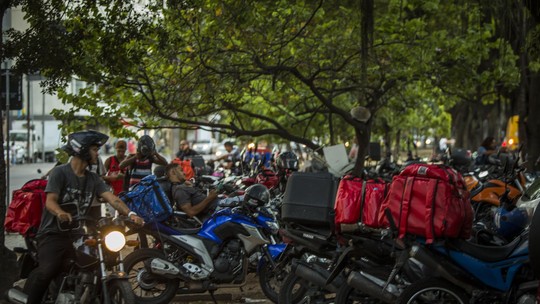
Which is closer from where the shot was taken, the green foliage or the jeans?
the jeans

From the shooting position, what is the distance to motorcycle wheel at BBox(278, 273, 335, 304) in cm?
786

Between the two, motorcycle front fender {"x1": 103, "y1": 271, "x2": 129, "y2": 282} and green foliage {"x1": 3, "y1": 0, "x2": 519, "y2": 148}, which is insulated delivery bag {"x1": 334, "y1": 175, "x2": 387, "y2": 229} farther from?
green foliage {"x1": 3, "y1": 0, "x2": 519, "y2": 148}

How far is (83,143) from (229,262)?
239 cm

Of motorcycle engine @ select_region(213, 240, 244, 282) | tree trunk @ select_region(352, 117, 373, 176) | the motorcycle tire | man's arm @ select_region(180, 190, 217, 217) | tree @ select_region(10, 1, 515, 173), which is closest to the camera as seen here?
the motorcycle tire

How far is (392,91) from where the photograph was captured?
17.4 m

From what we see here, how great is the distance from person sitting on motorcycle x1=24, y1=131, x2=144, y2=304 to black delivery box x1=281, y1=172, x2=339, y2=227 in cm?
132

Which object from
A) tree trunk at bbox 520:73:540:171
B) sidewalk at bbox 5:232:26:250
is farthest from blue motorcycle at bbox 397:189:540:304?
tree trunk at bbox 520:73:540:171

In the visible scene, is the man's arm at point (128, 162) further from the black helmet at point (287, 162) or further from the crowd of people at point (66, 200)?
the crowd of people at point (66, 200)

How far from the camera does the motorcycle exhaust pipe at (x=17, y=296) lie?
735 centimetres

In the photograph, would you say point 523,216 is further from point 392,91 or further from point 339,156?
point 392,91

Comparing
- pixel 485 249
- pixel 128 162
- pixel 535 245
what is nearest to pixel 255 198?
pixel 485 249

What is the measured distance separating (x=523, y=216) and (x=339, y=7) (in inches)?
332

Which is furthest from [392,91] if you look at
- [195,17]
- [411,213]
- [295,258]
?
[411,213]

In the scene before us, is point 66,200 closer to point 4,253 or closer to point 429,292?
point 4,253
